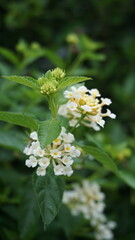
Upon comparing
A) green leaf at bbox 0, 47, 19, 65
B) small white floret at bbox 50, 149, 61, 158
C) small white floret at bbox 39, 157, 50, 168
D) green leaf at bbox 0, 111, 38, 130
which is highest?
green leaf at bbox 0, 47, 19, 65

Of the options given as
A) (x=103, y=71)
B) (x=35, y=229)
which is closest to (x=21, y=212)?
(x=35, y=229)

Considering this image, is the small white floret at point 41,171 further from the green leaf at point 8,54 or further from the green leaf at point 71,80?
the green leaf at point 8,54

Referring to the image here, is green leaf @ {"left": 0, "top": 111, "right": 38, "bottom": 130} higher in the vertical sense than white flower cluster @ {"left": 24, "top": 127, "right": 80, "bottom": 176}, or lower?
higher

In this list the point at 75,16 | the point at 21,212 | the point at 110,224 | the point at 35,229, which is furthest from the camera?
the point at 75,16

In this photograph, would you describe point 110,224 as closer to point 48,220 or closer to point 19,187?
point 19,187

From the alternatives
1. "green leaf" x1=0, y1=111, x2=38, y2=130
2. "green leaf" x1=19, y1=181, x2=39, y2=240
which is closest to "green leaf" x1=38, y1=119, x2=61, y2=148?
"green leaf" x1=0, y1=111, x2=38, y2=130

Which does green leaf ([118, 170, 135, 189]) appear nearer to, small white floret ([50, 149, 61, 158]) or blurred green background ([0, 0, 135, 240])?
small white floret ([50, 149, 61, 158])

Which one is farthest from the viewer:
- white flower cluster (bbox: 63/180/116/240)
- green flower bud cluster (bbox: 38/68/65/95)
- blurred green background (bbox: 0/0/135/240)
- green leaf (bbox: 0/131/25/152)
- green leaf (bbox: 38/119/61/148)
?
blurred green background (bbox: 0/0/135/240)
